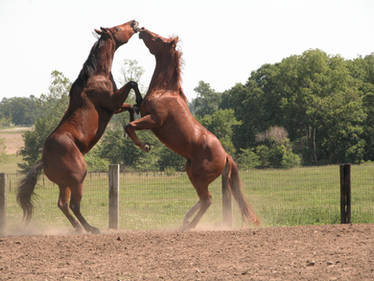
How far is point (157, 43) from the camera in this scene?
28.1 feet

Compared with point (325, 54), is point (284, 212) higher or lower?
lower

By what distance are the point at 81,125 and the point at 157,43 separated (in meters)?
2.00

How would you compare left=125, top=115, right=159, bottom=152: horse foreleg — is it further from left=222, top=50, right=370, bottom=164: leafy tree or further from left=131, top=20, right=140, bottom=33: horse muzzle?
left=222, top=50, right=370, bottom=164: leafy tree

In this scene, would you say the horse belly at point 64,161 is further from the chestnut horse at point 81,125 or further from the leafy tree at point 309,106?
the leafy tree at point 309,106

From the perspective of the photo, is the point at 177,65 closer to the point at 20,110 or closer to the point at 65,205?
the point at 65,205

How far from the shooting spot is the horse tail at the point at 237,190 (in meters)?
8.62

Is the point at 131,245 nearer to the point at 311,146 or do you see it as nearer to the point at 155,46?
the point at 155,46

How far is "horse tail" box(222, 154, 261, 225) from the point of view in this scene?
8.62 m

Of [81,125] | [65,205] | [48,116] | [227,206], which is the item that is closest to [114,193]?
[65,205]

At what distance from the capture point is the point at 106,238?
7.11 meters

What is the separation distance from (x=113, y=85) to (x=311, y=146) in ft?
130

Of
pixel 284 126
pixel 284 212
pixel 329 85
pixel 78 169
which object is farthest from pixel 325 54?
pixel 78 169

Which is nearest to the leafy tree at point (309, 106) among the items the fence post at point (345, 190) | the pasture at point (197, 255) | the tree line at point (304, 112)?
the tree line at point (304, 112)

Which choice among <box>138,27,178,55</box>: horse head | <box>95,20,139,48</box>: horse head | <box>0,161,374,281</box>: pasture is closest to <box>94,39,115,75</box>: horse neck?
<box>95,20,139,48</box>: horse head
